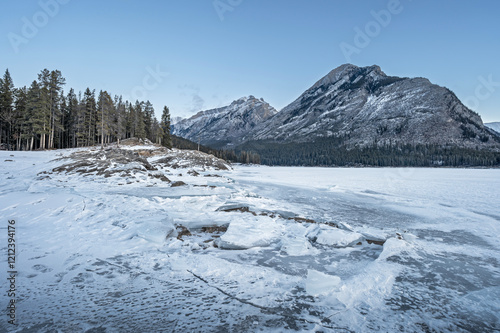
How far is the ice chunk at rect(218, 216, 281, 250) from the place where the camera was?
6.68 meters

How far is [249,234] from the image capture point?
734 centimetres

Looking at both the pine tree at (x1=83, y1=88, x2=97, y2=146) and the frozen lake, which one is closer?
the frozen lake

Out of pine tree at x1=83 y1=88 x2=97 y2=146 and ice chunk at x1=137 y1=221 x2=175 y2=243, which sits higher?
pine tree at x1=83 y1=88 x2=97 y2=146

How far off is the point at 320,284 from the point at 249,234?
10.4ft

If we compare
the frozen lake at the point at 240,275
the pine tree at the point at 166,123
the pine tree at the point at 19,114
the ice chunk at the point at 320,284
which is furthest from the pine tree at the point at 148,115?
the ice chunk at the point at 320,284

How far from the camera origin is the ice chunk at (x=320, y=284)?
4.35 m

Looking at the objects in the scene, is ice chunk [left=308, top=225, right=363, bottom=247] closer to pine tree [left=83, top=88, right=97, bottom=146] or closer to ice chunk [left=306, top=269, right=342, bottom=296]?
ice chunk [left=306, top=269, right=342, bottom=296]

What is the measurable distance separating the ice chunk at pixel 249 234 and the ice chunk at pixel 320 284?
2467 mm

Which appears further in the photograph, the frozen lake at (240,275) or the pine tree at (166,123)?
the pine tree at (166,123)

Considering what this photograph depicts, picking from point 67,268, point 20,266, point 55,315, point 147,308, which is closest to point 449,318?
point 147,308

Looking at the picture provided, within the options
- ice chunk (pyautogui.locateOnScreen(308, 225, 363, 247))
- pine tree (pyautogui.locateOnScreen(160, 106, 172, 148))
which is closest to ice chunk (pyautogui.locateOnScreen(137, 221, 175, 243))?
ice chunk (pyautogui.locateOnScreen(308, 225, 363, 247))

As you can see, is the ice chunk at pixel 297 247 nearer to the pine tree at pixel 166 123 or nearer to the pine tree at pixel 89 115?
the pine tree at pixel 89 115

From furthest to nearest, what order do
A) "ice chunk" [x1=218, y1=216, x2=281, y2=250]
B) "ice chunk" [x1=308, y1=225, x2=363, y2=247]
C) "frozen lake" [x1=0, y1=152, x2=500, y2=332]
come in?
"ice chunk" [x1=308, y1=225, x2=363, y2=247] < "ice chunk" [x1=218, y1=216, x2=281, y2=250] < "frozen lake" [x1=0, y1=152, x2=500, y2=332]

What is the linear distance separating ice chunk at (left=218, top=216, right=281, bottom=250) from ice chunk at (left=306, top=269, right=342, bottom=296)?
8.09ft
